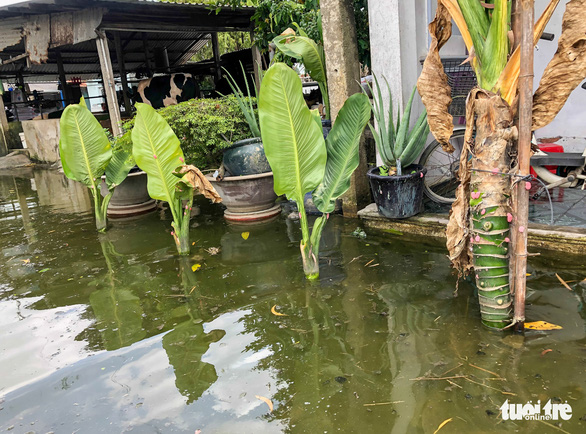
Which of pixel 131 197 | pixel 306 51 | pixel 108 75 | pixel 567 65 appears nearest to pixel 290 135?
pixel 567 65

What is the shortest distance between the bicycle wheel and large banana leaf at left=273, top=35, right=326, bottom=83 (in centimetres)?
158

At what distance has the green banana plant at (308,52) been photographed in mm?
5074

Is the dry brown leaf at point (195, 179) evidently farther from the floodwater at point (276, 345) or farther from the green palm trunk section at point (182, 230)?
the floodwater at point (276, 345)

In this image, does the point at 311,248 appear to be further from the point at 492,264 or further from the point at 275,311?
the point at 492,264

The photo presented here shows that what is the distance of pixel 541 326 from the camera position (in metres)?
2.60

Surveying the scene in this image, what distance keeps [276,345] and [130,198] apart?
4020mm

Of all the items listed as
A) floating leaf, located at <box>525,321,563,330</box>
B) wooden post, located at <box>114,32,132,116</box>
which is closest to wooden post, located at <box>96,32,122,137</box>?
wooden post, located at <box>114,32,132,116</box>

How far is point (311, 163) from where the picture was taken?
328 centimetres

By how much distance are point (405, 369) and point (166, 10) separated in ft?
30.0

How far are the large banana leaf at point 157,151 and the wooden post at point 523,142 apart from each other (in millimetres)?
2950

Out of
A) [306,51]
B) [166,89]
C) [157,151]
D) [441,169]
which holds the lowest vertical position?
[441,169]

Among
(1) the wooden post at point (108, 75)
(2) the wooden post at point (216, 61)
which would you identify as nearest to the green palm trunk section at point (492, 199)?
(1) the wooden post at point (108, 75)

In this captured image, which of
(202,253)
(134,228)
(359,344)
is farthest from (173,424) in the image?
(134,228)

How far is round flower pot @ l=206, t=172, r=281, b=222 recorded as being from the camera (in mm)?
5102
